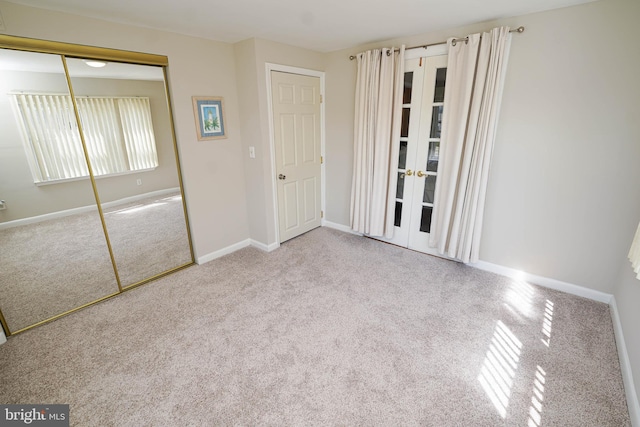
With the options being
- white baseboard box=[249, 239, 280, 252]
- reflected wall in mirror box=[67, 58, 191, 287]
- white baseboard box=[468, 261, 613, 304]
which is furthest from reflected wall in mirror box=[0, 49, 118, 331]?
white baseboard box=[468, 261, 613, 304]

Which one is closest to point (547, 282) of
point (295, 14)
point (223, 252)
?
point (295, 14)

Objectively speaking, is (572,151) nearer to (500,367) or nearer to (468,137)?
(468,137)

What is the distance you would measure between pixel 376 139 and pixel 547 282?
7.50 feet

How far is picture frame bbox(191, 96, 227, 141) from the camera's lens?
117 inches

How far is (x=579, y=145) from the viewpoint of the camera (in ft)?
7.85

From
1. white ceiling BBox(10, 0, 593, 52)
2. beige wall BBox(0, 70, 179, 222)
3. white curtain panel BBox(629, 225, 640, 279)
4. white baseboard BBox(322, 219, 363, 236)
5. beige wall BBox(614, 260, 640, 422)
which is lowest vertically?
white baseboard BBox(322, 219, 363, 236)

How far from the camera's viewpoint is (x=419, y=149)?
326 centimetres

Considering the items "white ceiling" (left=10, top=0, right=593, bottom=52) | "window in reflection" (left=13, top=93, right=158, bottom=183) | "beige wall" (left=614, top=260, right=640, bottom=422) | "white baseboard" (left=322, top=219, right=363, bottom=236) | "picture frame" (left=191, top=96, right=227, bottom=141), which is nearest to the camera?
"beige wall" (left=614, top=260, right=640, bottom=422)

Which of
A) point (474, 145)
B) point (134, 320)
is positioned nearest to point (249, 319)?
point (134, 320)

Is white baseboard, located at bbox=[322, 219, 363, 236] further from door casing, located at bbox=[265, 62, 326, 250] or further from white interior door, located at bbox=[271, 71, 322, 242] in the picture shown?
door casing, located at bbox=[265, 62, 326, 250]

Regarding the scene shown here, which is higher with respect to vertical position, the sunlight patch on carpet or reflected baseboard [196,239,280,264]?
reflected baseboard [196,239,280,264]

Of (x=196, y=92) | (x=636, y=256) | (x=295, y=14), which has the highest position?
(x=295, y=14)

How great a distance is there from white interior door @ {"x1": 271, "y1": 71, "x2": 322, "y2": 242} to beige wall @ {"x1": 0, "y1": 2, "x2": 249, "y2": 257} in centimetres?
49

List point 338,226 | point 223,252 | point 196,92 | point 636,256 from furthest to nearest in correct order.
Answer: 1. point 338,226
2. point 223,252
3. point 196,92
4. point 636,256
